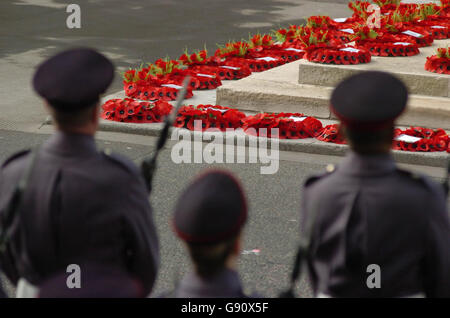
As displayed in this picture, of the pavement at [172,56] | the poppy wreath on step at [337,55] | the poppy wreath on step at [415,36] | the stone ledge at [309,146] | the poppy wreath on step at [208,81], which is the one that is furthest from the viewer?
the poppy wreath on step at [415,36]

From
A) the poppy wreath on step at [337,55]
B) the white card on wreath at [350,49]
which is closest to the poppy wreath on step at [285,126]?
the poppy wreath on step at [337,55]

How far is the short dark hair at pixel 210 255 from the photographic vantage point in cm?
262

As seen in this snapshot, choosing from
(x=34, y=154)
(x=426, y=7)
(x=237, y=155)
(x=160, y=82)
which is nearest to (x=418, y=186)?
(x=34, y=154)

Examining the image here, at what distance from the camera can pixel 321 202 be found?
10.0 ft

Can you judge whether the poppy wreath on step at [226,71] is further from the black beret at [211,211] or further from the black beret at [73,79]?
the black beret at [211,211]

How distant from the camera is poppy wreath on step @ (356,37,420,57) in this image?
36.4 ft

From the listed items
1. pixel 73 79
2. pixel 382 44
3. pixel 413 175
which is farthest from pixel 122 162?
pixel 382 44

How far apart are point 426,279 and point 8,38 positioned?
42.3 ft

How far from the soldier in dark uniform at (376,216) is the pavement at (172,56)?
1.91 feet

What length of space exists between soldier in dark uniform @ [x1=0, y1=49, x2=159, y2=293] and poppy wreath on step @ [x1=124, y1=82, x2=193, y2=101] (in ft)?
23.3

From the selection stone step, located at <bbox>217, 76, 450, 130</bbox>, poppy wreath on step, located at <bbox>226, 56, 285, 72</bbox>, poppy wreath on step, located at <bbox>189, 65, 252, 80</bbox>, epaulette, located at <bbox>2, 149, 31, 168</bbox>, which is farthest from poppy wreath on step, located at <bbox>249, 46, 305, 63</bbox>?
epaulette, located at <bbox>2, 149, 31, 168</bbox>

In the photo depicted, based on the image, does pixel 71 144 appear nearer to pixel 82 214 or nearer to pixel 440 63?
pixel 82 214

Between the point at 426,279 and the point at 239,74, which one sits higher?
the point at 426,279

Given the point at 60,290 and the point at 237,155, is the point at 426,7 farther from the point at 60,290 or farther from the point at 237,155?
the point at 60,290
